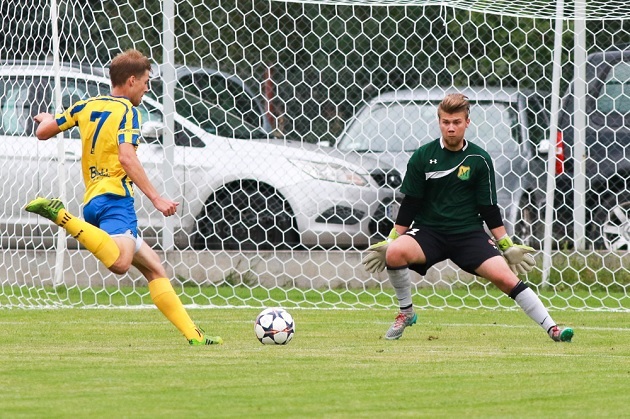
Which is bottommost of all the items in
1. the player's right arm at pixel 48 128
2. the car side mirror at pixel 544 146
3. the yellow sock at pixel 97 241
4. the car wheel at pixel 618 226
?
the car wheel at pixel 618 226

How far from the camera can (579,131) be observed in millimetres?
11992

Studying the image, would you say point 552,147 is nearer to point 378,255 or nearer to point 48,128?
point 378,255

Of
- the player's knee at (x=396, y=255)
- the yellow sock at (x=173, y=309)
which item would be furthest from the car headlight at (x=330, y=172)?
the yellow sock at (x=173, y=309)

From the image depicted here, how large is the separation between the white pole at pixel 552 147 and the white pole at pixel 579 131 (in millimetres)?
197

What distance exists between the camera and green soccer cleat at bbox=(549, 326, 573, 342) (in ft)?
25.9

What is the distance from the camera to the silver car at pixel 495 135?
12211 mm

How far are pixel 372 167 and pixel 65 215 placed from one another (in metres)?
4.94

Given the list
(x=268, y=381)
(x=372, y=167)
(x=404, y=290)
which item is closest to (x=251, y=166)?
(x=372, y=167)

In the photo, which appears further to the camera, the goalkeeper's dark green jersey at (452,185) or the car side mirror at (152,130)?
the car side mirror at (152,130)

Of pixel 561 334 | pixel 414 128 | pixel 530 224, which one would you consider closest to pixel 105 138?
pixel 561 334

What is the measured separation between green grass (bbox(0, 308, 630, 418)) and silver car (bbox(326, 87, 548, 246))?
9.65 ft

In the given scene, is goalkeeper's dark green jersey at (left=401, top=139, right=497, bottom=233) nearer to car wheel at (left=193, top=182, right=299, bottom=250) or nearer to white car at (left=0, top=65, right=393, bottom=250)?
white car at (left=0, top=65, right=393, bottom=250)

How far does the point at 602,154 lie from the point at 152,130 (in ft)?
13.5

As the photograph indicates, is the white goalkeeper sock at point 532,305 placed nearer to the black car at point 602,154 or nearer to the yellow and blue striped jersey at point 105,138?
the yellow and blue striped jersey at point 105,138
